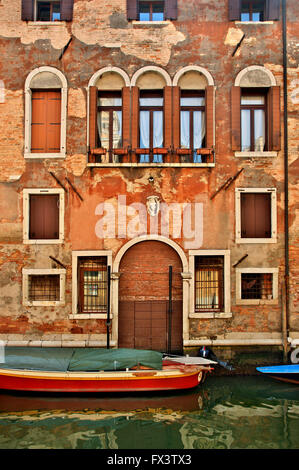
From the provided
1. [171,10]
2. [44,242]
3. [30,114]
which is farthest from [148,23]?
[44,242]

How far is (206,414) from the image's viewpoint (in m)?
9.49

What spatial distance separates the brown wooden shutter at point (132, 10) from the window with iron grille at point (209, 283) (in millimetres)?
7539

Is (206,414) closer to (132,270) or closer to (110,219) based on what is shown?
(132,270)

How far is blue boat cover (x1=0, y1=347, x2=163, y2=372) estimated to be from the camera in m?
10.4

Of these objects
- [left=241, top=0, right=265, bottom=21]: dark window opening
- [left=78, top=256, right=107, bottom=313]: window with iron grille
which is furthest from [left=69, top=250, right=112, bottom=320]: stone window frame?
[left=241, top=0, right=265, bottom=21]: dark window opening

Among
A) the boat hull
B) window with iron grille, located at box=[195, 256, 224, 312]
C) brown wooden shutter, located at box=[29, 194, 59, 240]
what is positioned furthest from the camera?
brown wooden shutter, located at box=[29, 194, 59, 240]

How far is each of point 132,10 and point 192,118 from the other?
3.71 m

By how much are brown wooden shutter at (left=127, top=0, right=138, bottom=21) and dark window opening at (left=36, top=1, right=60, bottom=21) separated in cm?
232

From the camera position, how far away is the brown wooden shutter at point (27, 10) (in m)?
12.9

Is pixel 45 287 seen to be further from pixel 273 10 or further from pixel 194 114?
pixel 273 10

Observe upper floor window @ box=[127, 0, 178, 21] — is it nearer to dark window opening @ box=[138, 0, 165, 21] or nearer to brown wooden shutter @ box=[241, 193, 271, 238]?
dark window opening @ box=[138, 0, 165, 21]

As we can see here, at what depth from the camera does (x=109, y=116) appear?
1312cm

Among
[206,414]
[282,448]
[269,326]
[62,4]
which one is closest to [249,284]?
[269,326]

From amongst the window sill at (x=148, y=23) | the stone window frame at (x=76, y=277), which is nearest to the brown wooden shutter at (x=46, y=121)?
the window sill at (x=148, y=23)
